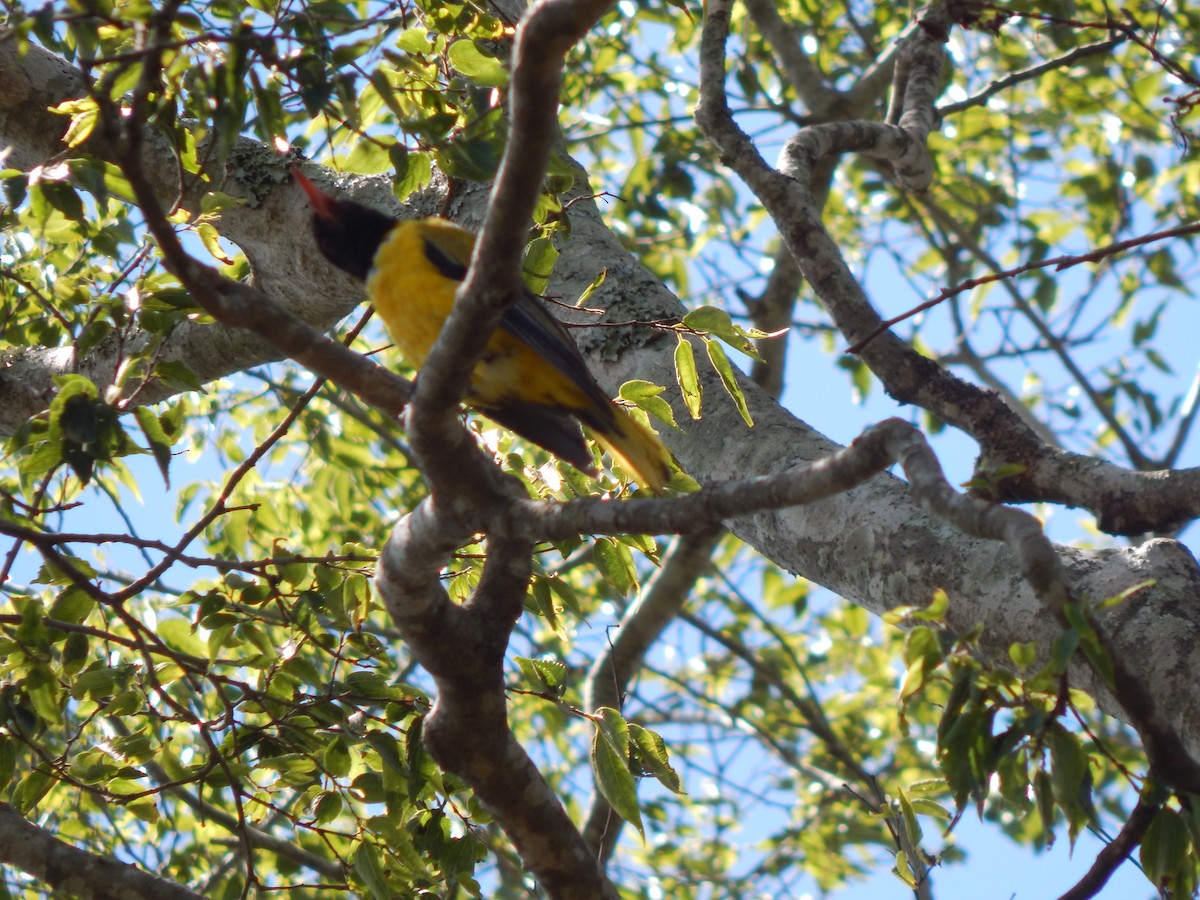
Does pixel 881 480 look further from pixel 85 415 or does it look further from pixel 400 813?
pixel 85 415

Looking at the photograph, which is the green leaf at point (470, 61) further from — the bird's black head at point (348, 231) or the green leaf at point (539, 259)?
the bird's black head at point (348, 231)

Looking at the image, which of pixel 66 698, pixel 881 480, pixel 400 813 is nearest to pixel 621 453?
pixel 881 480

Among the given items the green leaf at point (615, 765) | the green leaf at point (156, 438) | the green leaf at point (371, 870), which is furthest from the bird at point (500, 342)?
the green leaf at point (371, 870)

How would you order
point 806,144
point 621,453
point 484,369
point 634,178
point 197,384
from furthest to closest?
point 634,178, point 806,144, point 484,369, point 621,453, point 197,384

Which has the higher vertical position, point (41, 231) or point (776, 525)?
point (776, 525)

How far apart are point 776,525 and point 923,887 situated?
32.8 inches

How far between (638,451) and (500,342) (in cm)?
52

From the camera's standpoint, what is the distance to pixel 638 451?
2855 millimetres

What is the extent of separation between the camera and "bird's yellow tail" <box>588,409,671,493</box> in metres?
2.76

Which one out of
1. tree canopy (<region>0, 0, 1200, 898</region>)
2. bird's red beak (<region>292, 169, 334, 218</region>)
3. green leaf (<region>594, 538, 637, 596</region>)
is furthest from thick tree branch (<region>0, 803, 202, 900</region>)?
bird's red beak (<region>292, 169, 334, 218</region>)

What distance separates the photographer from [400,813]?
253cm

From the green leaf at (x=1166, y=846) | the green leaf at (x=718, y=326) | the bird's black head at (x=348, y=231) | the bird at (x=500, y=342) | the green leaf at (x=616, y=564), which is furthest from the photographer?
the bird's black head at (x=348, y=231)

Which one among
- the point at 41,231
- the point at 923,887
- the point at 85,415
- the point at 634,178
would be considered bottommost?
the point at 85,415

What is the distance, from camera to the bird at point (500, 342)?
2.92 metres
